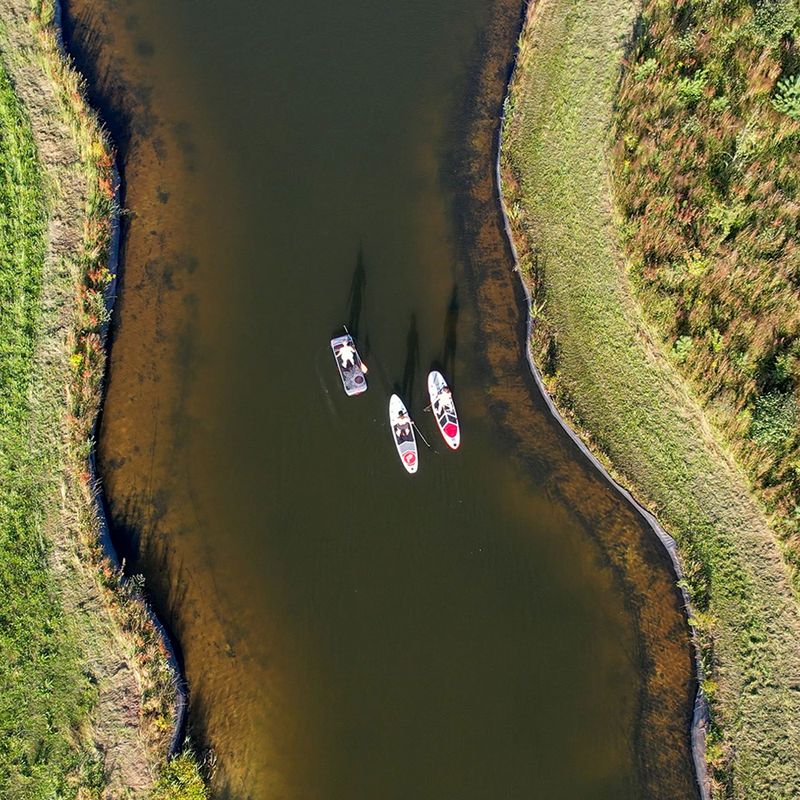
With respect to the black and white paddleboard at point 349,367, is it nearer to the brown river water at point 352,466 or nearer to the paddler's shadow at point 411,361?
the brown river water at point 352,466

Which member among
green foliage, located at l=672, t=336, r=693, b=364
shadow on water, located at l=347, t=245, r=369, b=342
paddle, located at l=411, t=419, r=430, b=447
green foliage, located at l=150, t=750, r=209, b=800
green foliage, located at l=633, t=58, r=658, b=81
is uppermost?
green foliage, located at l=633, t=58, r=658, b=81

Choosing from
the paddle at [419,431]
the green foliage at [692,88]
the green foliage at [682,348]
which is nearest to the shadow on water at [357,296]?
the paddle at [419,431]


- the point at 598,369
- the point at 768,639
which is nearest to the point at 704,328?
the point at 598,369

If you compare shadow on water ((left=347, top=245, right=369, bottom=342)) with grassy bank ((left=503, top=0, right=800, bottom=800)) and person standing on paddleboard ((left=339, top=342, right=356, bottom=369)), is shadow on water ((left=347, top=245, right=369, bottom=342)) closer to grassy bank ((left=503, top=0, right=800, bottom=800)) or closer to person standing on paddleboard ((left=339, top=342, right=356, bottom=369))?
person standing on paddleboard ((left=339, top=342, right=356, bottom=369))

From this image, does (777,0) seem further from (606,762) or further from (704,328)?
(606,762)

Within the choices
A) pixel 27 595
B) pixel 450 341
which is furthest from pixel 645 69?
pixel 27 595

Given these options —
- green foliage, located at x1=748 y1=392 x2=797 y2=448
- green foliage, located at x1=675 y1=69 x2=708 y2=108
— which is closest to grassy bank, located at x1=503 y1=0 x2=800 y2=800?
green foliage, located at x1=748 y1=392 x2=797 y2=448

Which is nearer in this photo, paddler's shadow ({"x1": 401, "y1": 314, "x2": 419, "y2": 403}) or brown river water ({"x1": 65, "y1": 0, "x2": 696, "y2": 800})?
brown river water ({"x1": 65, "y1": 0, "x2": 696, "y2": 800})
